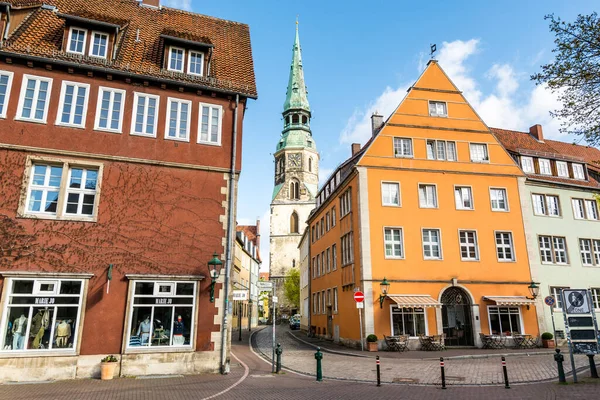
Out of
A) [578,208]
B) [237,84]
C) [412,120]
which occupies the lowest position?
[578,208]

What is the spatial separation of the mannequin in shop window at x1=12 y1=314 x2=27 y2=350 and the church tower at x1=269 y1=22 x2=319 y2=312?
63122 mm

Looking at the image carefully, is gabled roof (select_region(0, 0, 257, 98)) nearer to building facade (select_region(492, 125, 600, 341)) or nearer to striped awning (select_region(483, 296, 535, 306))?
striped awning (select_region(483, 296, 535, 306))

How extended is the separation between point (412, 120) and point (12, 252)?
72.7ft

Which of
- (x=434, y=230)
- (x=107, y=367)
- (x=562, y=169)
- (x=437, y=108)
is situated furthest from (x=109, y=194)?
(x=562, y=169)

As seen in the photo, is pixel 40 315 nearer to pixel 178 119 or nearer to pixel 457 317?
pixel 178 119

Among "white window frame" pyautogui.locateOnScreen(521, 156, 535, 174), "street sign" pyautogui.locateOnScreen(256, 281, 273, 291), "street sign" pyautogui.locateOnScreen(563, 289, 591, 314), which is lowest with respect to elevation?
"street sign" pyautogui.locateOnScreen(563, 289, 591, 314)

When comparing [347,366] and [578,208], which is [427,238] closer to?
[347,366]

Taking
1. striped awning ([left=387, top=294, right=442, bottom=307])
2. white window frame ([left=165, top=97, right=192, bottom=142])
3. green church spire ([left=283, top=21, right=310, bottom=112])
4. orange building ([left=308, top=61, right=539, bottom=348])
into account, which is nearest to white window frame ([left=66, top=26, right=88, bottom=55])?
white window frame ([left=165, top=97, right=192, bottom=142])

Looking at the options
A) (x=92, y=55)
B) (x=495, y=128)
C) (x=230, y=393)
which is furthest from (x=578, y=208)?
(x=92, y=55)

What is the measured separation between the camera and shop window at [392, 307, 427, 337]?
75.2ft

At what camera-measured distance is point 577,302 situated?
12570mm

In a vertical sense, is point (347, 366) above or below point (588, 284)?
below

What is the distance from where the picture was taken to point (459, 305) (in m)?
24.3

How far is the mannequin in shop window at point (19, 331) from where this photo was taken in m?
12.8
